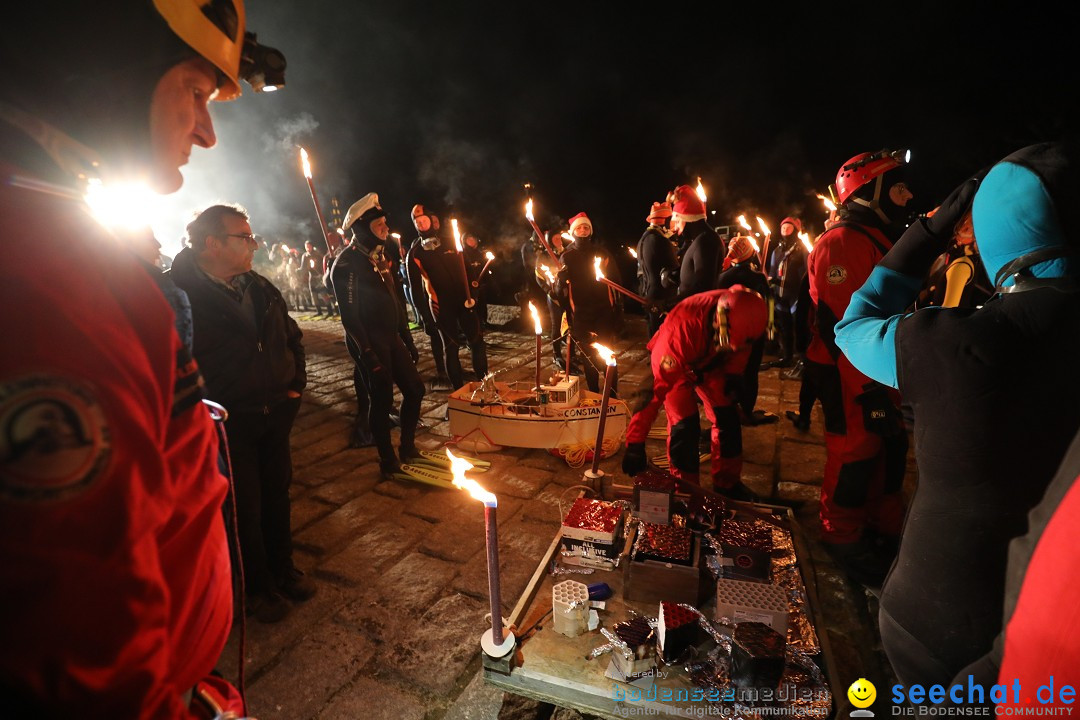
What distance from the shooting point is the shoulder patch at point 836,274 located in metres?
3.22

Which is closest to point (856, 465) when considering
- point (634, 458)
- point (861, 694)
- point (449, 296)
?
point (861, 694)

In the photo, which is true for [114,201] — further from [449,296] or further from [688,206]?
[449,296]

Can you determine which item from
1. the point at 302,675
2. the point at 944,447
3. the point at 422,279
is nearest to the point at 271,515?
→ the point at 302,675

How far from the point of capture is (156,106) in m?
1.06

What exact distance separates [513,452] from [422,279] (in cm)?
376

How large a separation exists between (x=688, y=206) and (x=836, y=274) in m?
2.51

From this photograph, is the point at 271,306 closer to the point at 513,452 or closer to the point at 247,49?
the point at 247,49

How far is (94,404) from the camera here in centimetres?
68

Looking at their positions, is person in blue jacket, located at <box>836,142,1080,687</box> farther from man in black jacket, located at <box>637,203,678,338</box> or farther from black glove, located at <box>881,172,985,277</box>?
man in black jacket, located at <box>637,203,678,338</box>

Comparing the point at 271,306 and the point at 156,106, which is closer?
the point at 156,106

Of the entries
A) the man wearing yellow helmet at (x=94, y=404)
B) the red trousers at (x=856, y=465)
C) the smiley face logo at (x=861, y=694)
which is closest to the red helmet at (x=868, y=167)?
the red trousers at (x=856, y=465)

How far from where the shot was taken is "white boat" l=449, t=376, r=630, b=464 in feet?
15.7

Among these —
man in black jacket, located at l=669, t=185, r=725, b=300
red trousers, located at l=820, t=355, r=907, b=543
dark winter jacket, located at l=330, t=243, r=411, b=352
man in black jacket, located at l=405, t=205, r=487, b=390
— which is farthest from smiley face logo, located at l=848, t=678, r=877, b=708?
→ man in black jacket, located at l=405, t=205, r=487, b=390

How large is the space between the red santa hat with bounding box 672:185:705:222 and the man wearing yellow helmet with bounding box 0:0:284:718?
202 inches
